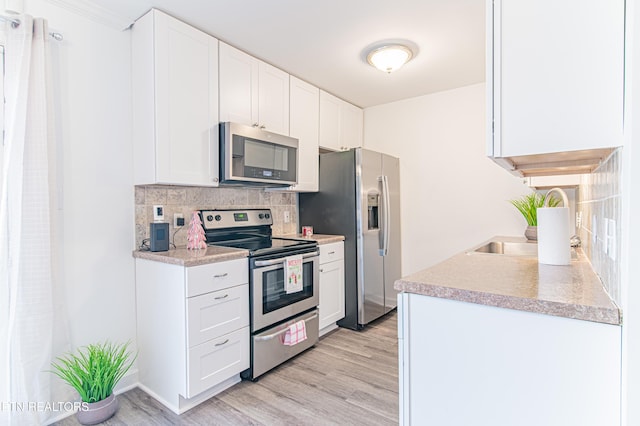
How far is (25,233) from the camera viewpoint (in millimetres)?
1692

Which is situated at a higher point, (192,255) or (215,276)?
(192,255)

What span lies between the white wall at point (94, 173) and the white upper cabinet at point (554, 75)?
2211 mm

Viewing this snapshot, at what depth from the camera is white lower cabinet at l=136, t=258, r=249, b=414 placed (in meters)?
1.89

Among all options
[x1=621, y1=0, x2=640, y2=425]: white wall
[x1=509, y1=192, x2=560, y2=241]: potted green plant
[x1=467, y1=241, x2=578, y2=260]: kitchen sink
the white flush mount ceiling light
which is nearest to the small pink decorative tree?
the white flush mount ceiling light

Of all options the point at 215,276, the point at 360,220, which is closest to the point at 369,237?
the point at 360,220

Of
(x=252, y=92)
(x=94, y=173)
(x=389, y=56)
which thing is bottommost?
(x=94, y=173)

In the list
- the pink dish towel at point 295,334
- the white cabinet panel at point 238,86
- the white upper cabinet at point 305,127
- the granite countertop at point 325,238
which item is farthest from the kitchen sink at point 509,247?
the white cabinet panel at point 238,86

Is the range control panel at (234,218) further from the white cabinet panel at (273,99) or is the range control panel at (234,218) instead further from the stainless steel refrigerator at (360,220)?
the white cabinet panel at (273,99)

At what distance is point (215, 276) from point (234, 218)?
0.88m

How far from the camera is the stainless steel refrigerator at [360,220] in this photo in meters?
3.14

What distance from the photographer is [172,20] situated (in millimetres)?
2117

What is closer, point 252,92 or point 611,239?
point 611,239

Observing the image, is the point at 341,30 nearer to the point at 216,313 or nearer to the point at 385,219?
the point at 385,219

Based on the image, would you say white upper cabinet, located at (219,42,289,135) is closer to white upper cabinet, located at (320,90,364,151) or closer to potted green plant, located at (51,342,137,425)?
white upper cabinet, located at (320,90,364,151)
